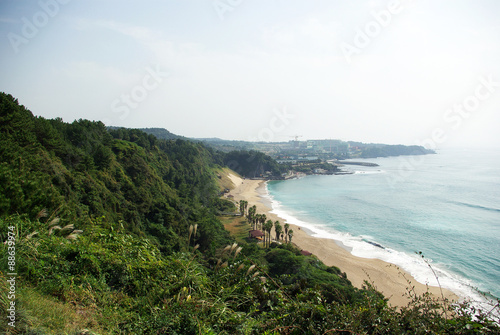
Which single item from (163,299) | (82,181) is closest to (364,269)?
(163,299)

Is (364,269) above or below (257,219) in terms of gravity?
below

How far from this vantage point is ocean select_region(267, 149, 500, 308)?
25312 millimetres

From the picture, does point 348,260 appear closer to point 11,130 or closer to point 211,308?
point 211,308

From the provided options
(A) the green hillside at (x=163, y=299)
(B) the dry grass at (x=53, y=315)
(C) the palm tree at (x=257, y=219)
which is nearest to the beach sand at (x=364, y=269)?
(C) the palm tree at (x=257, y=219)

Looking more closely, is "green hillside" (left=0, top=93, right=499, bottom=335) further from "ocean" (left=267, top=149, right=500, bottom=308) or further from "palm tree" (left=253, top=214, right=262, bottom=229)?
"palm tree" (left=253, top=214, right=262, bottom=229)

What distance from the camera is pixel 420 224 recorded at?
3844 centimetres

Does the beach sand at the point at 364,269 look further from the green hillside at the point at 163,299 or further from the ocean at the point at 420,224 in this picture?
the green hillside at the point at 163,299

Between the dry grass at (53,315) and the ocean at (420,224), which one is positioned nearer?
the dry grass at (53,315)

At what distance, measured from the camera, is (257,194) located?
69.4m

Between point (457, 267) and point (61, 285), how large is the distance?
107ft

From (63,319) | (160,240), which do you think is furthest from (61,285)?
(160,240)

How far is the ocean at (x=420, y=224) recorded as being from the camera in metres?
25.3

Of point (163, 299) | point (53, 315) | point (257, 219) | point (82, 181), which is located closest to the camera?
point (53, 315)

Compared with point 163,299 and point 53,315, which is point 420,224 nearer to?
point 163,299
